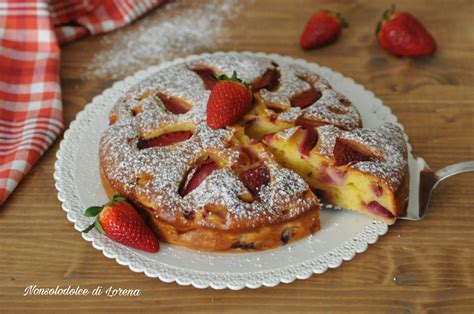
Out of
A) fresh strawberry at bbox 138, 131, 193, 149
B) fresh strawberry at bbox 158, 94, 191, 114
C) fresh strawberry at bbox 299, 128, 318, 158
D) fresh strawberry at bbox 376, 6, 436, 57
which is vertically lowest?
fresh strawberry at bbox 376, 6, 436, 57

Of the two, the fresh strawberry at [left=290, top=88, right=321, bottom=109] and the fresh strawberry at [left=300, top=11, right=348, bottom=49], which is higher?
the fresh strawberry at [left=290, top=88, right=321, bottom=109]

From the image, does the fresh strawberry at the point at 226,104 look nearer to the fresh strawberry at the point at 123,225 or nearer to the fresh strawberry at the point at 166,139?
the fresh strawberry at the point at 166,139

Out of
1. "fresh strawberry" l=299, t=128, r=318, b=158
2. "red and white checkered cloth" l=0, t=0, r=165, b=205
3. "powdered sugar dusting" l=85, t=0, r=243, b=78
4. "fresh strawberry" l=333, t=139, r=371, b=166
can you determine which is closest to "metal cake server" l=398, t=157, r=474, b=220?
"fresh strawberry" l=333, t=139, r=371, b=166

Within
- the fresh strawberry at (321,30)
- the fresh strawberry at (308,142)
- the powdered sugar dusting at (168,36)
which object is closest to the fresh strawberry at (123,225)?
the fresh strawberry at (308,142)

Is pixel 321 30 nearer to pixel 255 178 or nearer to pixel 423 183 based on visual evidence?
pixel 423 183

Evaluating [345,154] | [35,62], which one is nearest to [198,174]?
[345,154]

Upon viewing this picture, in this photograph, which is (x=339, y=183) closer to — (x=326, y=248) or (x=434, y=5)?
(x=326, y=248)

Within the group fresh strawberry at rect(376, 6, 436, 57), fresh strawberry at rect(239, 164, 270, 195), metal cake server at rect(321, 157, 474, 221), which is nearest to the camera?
fresh strawberry at rect(239, 164, 270, 195)

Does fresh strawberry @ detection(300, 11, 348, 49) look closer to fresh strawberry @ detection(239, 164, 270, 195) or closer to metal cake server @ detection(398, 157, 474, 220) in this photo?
metal cake server @ detection(398, 157, 474, 220)
